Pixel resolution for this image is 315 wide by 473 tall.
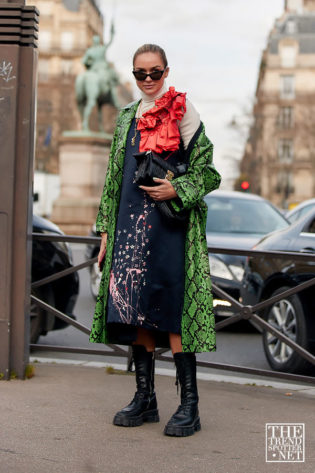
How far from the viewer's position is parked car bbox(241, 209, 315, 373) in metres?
6.83

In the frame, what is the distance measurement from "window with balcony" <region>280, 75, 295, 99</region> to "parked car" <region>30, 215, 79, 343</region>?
314 ft

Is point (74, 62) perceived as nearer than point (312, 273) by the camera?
No

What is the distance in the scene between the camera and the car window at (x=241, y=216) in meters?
10.9

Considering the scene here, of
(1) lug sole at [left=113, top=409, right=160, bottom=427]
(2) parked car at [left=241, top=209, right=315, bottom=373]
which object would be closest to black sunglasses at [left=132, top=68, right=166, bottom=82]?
(1) lug sole at [left=113, top=409, right=160, bottom=427]

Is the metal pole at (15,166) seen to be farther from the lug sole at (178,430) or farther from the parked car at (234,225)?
the parked car at (234,225)

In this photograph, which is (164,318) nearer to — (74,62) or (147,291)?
(147,291)

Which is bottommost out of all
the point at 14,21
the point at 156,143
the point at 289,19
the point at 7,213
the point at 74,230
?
the point at 74,230

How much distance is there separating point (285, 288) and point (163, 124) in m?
3.02

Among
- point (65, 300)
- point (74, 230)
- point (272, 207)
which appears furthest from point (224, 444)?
point (74, 230)

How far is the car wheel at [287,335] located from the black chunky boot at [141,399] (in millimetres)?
2177

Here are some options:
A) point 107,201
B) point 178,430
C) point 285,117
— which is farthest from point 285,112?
point 178,430

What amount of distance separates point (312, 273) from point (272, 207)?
519cm

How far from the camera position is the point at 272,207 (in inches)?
459

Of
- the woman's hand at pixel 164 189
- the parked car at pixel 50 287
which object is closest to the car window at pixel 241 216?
the parked car at pixel 50 287
